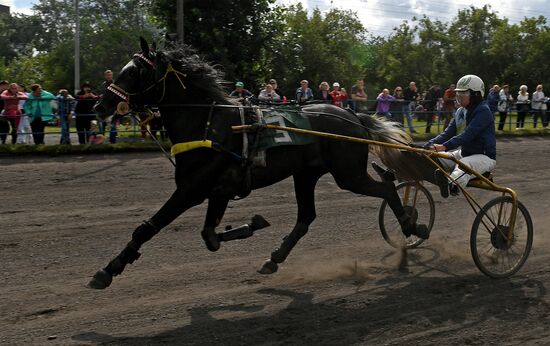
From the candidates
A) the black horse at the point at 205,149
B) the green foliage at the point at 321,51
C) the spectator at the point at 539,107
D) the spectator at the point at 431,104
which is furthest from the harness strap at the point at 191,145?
the green foliage at the point at 321,51

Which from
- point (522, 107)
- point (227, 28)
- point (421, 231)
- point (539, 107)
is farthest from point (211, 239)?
point (539, 107)

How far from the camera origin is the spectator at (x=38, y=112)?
1350cm

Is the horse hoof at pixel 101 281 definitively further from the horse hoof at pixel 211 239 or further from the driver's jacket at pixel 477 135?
the driver's jacket at pixel 477 135

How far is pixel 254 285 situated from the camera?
5.88 m

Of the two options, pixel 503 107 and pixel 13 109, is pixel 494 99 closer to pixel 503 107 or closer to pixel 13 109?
pixel 503 107

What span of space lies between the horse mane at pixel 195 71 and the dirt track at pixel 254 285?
4.94 feet

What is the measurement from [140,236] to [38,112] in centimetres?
899

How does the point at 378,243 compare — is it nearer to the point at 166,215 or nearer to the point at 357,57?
the point at 166,215

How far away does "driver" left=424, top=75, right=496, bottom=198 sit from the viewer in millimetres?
6352

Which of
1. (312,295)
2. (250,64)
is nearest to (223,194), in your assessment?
(312,295)

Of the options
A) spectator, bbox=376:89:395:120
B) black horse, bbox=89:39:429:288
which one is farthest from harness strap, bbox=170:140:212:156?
spectator, bbox=376:89:395:120

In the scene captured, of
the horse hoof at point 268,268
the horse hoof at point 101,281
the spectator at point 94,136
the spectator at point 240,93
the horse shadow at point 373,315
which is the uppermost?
the spectator at point 240,93

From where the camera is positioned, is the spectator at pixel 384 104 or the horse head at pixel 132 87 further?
the spectator at pixel 384 104

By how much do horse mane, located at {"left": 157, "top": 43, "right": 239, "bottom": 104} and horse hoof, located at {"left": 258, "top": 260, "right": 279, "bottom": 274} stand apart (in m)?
1.38
